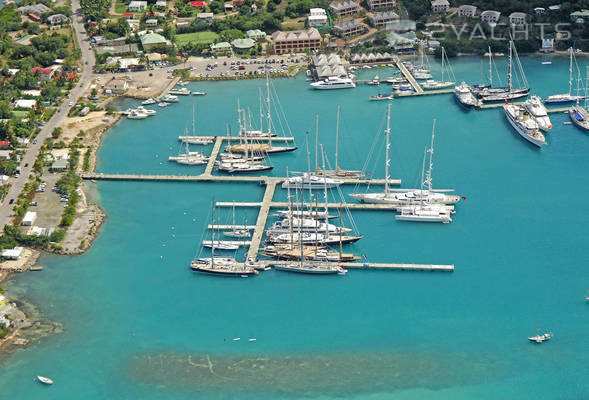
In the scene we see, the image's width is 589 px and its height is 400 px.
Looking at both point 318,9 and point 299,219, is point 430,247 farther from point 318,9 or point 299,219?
point 318,9

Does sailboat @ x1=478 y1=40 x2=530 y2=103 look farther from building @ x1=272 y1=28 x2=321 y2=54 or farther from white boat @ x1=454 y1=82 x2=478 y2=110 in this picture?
building @ x1=272 y1=28 x2=321 y2=54

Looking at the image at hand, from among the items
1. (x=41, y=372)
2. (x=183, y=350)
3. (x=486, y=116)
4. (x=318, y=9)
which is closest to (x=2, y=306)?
(x=41, y=372)

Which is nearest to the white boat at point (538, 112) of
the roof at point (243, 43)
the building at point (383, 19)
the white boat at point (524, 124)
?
the white boat at point (524, 124)

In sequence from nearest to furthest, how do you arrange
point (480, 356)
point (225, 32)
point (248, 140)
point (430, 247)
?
point (480, 356) → point (430, 247) → point (248, 140) → point (225, 32)

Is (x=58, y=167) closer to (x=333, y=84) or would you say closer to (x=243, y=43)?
(x=333, y=84)

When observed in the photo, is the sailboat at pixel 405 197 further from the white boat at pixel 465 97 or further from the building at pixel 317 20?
the building at pixel 317 20

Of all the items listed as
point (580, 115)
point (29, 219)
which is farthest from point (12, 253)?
point (580, 115)
